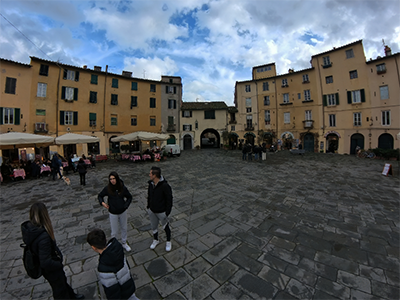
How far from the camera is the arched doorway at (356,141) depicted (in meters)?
19.9

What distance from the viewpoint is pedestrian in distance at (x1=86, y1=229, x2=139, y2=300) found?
1.68 m

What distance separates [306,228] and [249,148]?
11.8 metres

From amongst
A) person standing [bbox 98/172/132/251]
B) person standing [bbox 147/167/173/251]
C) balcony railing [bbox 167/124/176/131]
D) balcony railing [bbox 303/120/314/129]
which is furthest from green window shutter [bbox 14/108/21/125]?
balcony railing [bbox 303/120/314/129]

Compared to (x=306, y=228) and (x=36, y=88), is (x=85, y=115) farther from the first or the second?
(x=306, y=228)

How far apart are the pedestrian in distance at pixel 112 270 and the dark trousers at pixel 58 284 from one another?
2.64 feet

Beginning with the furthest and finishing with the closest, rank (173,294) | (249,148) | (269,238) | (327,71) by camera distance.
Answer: (327,71), (249,148), (269,238), (173,294)

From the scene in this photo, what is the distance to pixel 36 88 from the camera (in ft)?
58.3

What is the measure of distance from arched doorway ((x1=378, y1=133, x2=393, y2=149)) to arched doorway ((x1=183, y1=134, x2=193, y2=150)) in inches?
966

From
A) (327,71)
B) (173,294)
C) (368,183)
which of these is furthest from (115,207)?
(327,71)

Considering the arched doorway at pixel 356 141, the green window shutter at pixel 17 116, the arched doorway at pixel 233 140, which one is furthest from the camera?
the arched doorway at pixel 233 140

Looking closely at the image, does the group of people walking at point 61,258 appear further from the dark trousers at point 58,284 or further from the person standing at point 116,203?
the person standing at point 116,203

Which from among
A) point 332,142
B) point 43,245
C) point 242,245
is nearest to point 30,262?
point 43,245

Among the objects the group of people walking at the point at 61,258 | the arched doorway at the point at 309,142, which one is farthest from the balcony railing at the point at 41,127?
the arched doorway at the point at 309,142

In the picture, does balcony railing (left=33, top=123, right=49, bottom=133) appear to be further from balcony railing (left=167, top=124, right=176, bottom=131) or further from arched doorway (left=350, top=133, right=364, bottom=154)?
arched doorway (left=350, top=133, right=364, bottom=154)
